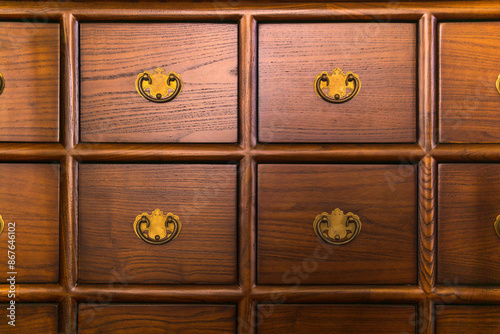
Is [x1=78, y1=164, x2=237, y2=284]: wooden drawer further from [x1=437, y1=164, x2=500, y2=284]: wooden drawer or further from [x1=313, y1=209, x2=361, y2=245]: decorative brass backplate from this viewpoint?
[x1=437, y1=164, x2=500, y2=284]: wooden drawer

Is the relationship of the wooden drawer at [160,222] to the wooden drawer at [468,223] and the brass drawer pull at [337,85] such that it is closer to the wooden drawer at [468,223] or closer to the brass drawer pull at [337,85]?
the brass drawer pull at [337,85]

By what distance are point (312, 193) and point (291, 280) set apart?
170mm

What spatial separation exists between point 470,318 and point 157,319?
60 centimetres

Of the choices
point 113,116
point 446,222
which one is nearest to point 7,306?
point 113,116

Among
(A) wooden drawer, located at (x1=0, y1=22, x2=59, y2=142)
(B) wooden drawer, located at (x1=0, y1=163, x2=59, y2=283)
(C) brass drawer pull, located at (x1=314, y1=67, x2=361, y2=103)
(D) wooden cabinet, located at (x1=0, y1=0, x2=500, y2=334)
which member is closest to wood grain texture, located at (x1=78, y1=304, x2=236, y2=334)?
(D) wooden cabinet, located at (x1=0, y1=0, x2=500, y2=334)

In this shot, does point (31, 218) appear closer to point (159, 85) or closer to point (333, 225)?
point (159, 85)

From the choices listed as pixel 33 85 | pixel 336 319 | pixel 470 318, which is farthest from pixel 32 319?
pixel 470 318

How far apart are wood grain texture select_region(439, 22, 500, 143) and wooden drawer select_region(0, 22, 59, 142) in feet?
2.41

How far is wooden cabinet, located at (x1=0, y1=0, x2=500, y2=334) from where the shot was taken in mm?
673

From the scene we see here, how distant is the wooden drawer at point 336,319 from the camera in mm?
683

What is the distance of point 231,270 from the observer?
687mm

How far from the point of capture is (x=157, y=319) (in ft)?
2.26

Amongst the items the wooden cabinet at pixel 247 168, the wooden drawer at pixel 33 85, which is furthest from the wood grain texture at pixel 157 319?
the wooden drawer at pixel 33 85

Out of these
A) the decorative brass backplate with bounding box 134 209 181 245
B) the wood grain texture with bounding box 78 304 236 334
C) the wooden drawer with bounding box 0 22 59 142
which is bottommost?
the wood grain texture with bounding box 78 304 236 334
